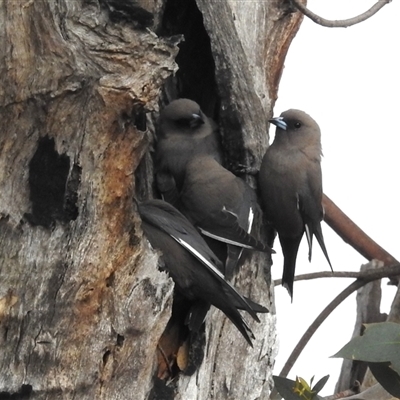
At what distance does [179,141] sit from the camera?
3506 millimetres

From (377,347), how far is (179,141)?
103 cm

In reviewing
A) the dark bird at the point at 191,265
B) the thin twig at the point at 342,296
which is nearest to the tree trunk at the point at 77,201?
the dark bird at the point at 191,265

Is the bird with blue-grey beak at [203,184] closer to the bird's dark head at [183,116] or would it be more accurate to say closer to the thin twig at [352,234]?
the bird's dark head at [183,116]

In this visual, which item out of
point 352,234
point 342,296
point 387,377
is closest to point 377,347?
point 387,377

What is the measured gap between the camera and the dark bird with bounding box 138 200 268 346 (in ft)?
9.23

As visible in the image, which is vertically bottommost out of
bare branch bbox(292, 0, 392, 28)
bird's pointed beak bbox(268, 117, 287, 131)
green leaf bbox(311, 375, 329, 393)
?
green leaf bbox(311, 375, 329, 393)

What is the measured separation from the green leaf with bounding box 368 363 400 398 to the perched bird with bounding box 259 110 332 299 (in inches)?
17.8

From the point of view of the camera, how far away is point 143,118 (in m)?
2.77

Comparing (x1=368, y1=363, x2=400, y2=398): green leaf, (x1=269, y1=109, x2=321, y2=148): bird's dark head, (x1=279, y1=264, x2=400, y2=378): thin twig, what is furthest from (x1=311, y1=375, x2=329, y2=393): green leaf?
(x1=269, y1=109, x2=321, y2=148): bird's dark head

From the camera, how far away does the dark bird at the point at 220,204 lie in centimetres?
312

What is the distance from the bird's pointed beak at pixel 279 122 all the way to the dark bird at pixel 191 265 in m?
0.85

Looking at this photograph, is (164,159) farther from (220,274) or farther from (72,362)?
(72,362)

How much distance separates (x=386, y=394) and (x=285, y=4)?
1557 millimetres

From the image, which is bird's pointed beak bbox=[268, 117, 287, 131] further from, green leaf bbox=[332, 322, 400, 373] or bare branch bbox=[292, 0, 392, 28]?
green leaf bbox=[332, 322, 400, 373]
